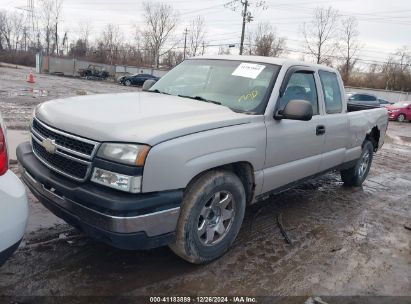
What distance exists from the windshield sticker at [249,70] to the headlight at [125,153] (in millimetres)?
1861

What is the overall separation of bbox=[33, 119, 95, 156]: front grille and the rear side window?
124 inches

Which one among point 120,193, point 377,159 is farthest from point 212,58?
point 377,159

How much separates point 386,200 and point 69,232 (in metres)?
4.75

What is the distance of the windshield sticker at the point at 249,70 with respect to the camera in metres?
4.23

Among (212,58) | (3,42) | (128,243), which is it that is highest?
(3,42)

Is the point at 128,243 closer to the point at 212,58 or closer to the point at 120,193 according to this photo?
the point at 120,193

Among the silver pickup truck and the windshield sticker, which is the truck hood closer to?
the silver pickup truck

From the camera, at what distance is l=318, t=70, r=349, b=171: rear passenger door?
4930 mm

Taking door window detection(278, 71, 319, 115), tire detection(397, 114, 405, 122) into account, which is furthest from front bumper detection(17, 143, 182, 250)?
tire detection(397, 114, 405, 122)

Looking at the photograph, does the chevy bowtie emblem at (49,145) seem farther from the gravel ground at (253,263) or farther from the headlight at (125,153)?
the gravel ground at (253,263)

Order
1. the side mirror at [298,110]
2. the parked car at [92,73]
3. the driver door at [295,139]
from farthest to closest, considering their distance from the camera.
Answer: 1. the parked car at [92,73]
2. the driver door at [295,139]
3. the side mirror at [298,110]

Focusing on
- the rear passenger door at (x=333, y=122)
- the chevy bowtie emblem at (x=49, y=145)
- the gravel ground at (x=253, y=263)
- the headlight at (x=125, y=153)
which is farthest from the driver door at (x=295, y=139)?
the chevy bowtie emblem at (x=49, y=145)

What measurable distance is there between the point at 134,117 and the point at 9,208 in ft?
3.90

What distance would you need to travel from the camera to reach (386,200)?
618 cm
